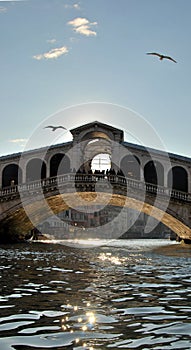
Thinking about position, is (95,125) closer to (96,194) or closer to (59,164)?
(96,194)

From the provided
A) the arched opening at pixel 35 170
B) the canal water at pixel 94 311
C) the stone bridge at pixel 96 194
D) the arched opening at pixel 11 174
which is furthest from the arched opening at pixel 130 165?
the canal water at pixel 94 311

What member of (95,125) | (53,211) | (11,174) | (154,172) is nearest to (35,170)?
(11,174)

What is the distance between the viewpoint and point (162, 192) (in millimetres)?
29859

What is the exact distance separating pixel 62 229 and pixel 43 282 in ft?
183

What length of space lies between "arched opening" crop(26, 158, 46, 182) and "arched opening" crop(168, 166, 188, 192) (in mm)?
9644

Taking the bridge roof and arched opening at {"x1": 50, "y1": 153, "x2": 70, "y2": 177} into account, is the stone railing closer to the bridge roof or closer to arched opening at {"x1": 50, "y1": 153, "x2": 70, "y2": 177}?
the bridge roof

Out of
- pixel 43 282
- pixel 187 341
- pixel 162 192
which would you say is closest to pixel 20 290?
pixel 43 282

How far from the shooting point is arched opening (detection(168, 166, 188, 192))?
35344 mm

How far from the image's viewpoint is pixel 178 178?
117 ft

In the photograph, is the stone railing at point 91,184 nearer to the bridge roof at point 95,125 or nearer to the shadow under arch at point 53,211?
the shadow under arch at point 53,211

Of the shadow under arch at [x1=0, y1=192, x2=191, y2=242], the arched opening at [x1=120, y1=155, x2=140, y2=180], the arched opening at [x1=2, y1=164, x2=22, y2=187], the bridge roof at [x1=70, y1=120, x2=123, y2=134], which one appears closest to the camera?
the shadow under arch at [x1=0, y1=192, x2=191, y2=242]

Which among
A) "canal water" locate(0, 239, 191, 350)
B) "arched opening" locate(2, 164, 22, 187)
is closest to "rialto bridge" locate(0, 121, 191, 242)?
"arched opening" locate(2, 164, 22, 187)

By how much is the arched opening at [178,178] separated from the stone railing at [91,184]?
4941mm

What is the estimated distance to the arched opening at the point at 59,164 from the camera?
35812 millimetres
